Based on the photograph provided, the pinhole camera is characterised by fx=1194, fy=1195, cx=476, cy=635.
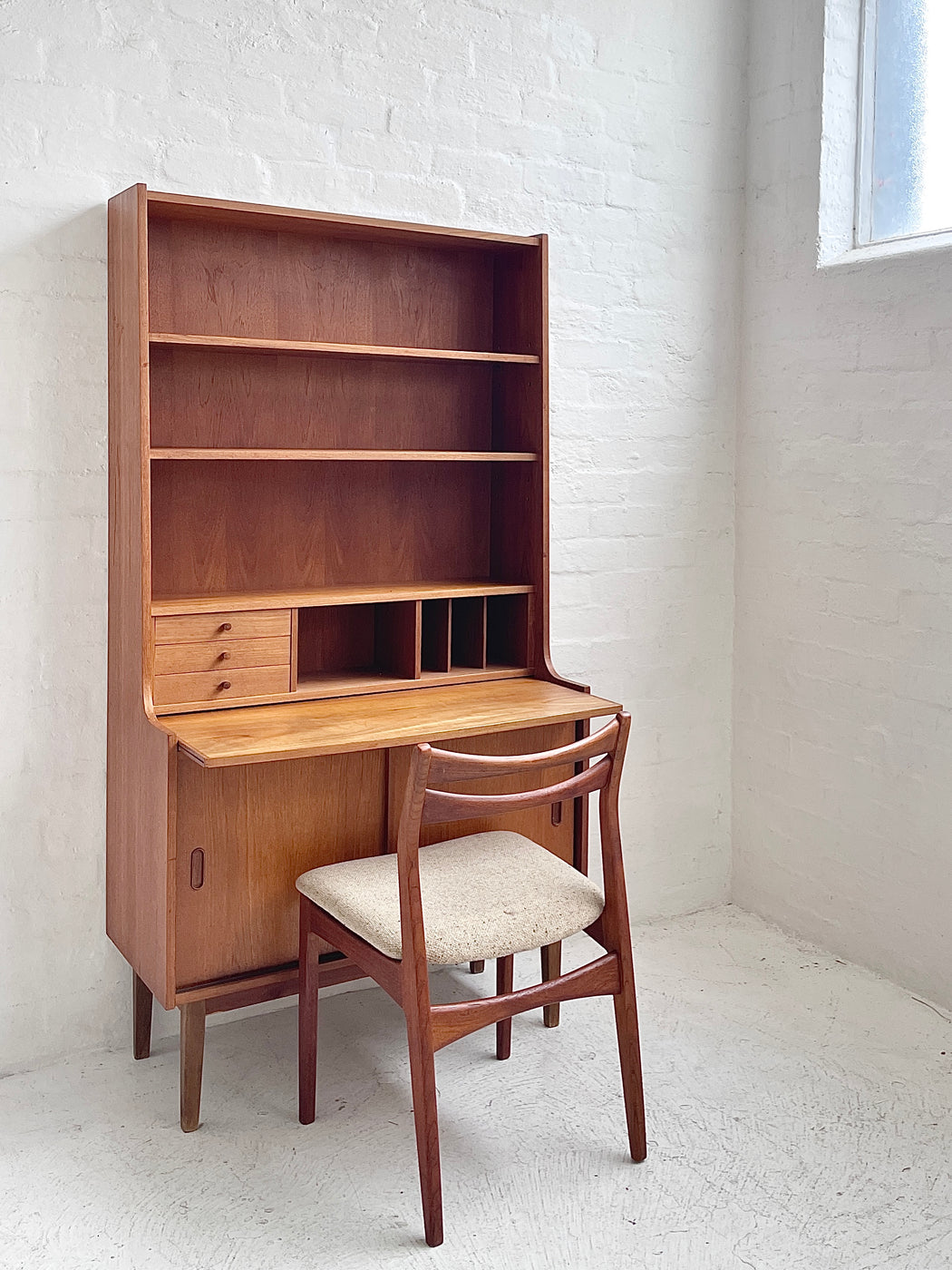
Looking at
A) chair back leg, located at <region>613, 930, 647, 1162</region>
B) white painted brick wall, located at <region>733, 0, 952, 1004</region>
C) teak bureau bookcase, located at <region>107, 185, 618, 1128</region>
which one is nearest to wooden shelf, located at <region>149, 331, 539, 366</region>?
teak bureau bookcase, located at <region>107, 185, 618, 1128</region>

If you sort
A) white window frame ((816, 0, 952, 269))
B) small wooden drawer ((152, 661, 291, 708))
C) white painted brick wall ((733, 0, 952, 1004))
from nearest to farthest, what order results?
small wooden drawer ((152, 661, 291, 708)) → white painted brick wall ((733, 0, 952, 1004)) → white window frame ((816, 0, 952, 269))

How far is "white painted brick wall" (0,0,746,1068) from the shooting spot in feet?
7.61

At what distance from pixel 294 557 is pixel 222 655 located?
36 cm

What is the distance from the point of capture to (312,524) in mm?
2627

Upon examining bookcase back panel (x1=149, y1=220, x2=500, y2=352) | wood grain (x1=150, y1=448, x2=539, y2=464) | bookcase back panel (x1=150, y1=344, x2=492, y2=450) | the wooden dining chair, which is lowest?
the wooden dining chair

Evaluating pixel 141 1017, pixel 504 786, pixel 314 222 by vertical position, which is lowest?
pixel 141 1017

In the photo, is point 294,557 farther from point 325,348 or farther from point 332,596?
point 325,348

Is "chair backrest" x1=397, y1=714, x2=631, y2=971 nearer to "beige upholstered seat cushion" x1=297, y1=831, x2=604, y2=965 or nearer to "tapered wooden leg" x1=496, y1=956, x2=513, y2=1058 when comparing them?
"beige upholstered seat cushion" x1=297, y1=831, x2=604, y2=965

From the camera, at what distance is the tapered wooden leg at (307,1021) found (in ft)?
7.25

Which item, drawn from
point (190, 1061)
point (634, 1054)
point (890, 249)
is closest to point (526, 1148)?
point (634, 1054)

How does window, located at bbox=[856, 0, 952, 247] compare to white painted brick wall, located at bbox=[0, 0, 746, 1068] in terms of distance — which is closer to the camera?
white painted brick wall, located at bbox=[0, 0, 746, 1068]

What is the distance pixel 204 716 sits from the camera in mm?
2309

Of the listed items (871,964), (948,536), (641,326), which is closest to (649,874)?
(871,964)

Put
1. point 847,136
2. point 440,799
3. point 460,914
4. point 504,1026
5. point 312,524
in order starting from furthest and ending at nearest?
point 847,136
point 312,524
point 504,1026
point 460,914
point 440,799
